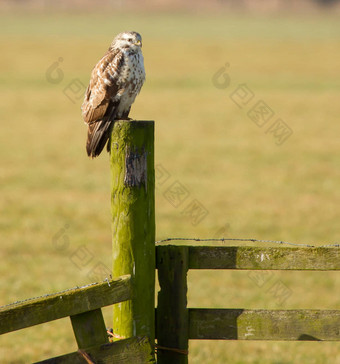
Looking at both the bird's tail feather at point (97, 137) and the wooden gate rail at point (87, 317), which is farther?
the bird's tail feather at point (97, 137)

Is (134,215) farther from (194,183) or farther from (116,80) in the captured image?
(194,183)

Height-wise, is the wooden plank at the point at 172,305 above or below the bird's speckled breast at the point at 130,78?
below

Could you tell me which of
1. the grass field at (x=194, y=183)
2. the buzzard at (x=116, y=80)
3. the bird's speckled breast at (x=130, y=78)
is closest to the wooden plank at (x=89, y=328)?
the buzzard at (x=116, y=80)

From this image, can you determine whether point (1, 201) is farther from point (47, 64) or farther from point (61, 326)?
point (47, 64)

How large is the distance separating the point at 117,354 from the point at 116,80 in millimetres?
2871

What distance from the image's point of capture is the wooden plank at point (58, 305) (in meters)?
3.39

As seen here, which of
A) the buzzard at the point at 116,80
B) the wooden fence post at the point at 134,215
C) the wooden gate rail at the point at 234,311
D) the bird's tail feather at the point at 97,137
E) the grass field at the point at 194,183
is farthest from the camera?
the grass field at the point at 194,183

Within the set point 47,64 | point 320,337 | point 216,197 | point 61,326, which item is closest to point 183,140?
point 216,197

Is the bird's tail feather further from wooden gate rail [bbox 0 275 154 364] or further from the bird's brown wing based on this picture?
wooden gate rail [bbox 0 275 154 364]

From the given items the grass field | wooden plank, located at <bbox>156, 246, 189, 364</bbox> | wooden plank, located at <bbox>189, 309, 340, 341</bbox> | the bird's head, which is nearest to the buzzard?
the bird's head

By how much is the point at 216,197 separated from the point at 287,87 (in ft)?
75.3

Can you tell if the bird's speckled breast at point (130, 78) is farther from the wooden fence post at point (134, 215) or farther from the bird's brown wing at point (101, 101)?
the wooden fence post at point (134, 215)

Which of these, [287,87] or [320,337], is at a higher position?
[287,87]

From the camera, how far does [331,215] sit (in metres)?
13.9
